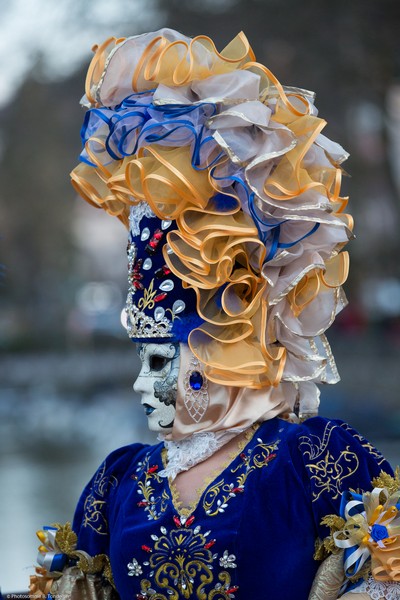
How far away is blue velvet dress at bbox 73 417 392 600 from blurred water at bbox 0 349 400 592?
8.52 feet

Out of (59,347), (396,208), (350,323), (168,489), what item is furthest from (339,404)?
(168,489)

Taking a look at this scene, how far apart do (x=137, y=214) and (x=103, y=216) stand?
9489 mm

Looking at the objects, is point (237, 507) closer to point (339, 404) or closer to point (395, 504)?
point (395, 504)

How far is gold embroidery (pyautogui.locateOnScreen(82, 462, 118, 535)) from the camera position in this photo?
7.17ft

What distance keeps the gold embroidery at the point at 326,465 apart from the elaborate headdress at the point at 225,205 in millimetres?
144

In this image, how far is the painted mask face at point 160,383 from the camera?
2025 millimetres

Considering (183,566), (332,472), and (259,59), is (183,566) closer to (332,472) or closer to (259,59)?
(332,472)

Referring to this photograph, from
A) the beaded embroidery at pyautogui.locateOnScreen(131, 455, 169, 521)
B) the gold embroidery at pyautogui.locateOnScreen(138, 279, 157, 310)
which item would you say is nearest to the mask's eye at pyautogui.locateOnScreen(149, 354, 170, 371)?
the gold embroidery at pyautogui.locateOnScreen(138, 279, 157, 310)

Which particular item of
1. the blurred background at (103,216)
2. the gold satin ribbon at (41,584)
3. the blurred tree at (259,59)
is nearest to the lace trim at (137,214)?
the gold satin ribbon at (41,584)

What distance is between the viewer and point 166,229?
6.64 ft

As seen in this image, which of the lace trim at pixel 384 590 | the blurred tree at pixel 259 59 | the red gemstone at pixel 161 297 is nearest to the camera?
the lace trim at pixel 384 590

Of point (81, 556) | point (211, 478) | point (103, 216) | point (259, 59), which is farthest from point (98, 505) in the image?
point (103, 216)

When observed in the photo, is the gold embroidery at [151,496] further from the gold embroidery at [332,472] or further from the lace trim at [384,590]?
the lace trim at [384,590]

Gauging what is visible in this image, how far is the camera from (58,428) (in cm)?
959
